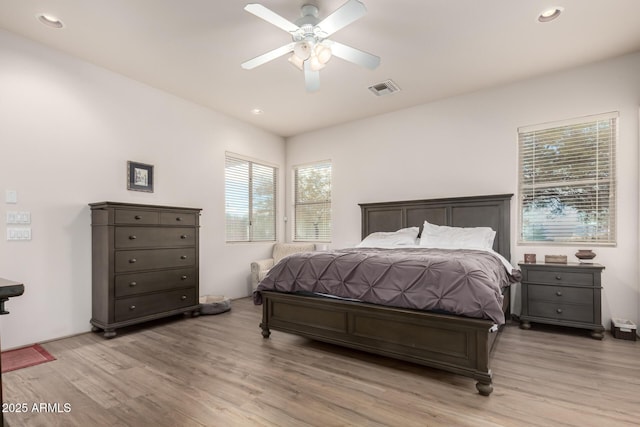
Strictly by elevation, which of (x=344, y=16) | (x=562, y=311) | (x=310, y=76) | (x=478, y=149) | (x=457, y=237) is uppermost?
(x=344, y=16)

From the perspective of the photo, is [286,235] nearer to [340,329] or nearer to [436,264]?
[340,329]

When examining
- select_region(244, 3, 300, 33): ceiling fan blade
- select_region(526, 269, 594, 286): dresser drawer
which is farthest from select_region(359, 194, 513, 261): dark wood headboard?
select_region(244, 3, 300, 33): ceiling fan blade

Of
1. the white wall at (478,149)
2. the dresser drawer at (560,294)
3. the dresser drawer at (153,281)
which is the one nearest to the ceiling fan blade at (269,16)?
the white wall at (478,149)

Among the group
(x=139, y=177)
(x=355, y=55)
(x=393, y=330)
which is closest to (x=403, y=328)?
(x=393, y=330)

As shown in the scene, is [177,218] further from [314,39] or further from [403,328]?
[403,328]

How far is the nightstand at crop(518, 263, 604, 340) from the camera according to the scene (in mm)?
3252

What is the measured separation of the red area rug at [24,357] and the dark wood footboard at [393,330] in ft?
6.09

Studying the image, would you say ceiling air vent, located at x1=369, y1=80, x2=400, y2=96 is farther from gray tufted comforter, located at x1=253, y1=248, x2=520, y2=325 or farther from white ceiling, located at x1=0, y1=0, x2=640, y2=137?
gray tufted comforter, located at x1=253, y1=248, x2=520, y2=325

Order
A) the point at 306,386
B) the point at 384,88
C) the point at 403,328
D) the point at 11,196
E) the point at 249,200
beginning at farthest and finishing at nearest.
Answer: the point at 249,200
the point at 384,88
the point at 11,196
the point at 403,328
the point at 306,386

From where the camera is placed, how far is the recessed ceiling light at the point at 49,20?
279cm

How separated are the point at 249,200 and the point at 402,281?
3.65 m

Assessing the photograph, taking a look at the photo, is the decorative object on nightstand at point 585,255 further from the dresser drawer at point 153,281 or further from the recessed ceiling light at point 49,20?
the recessed ceiling light at point 49,20

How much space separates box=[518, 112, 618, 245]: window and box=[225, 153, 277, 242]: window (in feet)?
12.8

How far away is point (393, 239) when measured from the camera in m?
4.36
